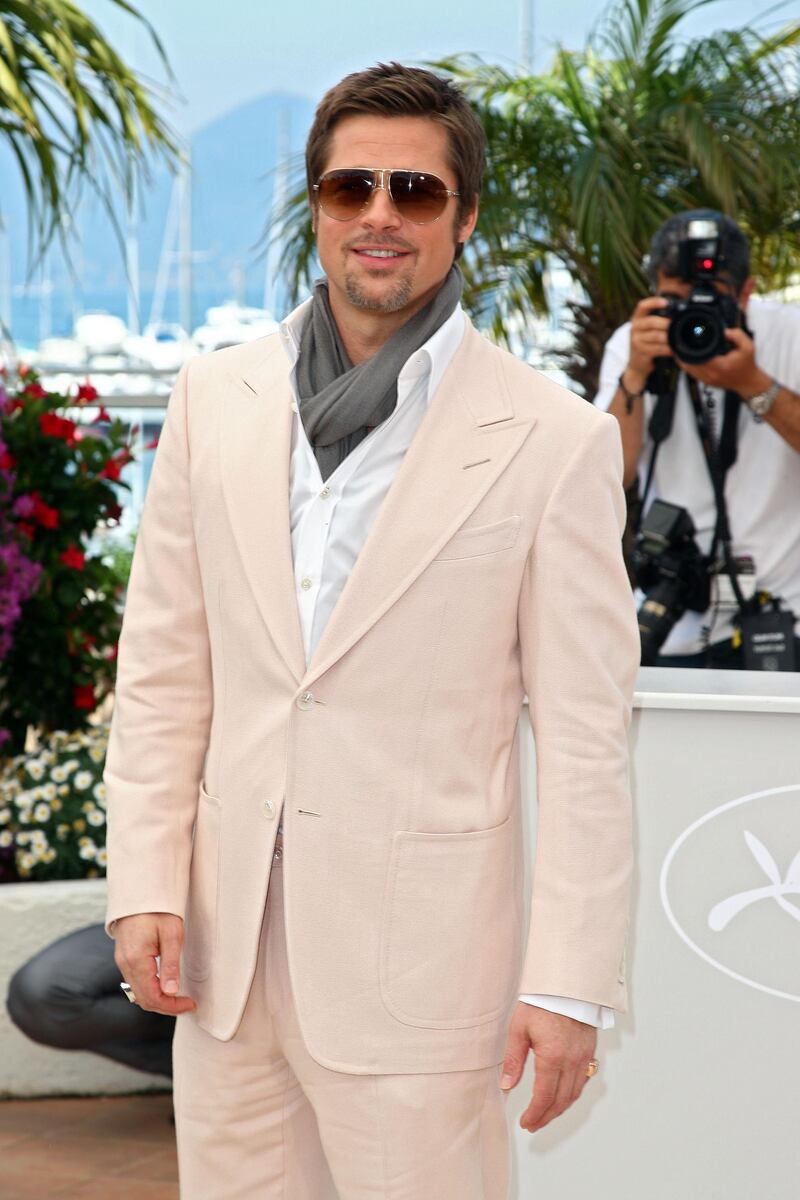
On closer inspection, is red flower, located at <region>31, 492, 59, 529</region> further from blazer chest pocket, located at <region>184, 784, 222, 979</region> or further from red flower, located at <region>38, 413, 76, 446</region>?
blazer chest pocket, located at <region>184, 784, 222, 979</region>

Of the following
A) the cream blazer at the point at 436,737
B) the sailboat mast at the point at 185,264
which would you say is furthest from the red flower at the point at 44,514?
the sailboat mast at the point at 185,264

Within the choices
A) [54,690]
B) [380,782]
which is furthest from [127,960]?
[54,690]

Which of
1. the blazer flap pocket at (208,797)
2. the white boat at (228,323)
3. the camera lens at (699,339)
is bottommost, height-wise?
the blazer flap pocket at (208,797)

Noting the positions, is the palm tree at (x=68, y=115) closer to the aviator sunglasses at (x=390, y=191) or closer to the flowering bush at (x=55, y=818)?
the flowering bush at (x=55, y=818)

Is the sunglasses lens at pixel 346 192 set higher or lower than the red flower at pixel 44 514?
higher

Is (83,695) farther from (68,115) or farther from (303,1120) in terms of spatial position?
(303,1120)

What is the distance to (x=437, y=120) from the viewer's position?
164 cm

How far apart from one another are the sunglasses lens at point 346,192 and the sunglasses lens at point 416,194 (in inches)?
1.2

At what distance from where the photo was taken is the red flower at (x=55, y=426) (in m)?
3.83

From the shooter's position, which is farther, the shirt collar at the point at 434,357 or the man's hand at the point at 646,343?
the man's hand at the point at 646,343

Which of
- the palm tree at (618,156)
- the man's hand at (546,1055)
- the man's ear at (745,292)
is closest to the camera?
the man's hand at (546,1055)

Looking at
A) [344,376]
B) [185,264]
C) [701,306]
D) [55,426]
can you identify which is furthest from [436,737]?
[185,264]

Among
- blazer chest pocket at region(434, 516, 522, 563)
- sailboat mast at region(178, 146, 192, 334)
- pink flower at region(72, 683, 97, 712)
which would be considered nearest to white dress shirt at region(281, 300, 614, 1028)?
blazer chest pocket at region(434, 516, 522, 563)

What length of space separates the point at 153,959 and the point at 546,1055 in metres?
0.45
